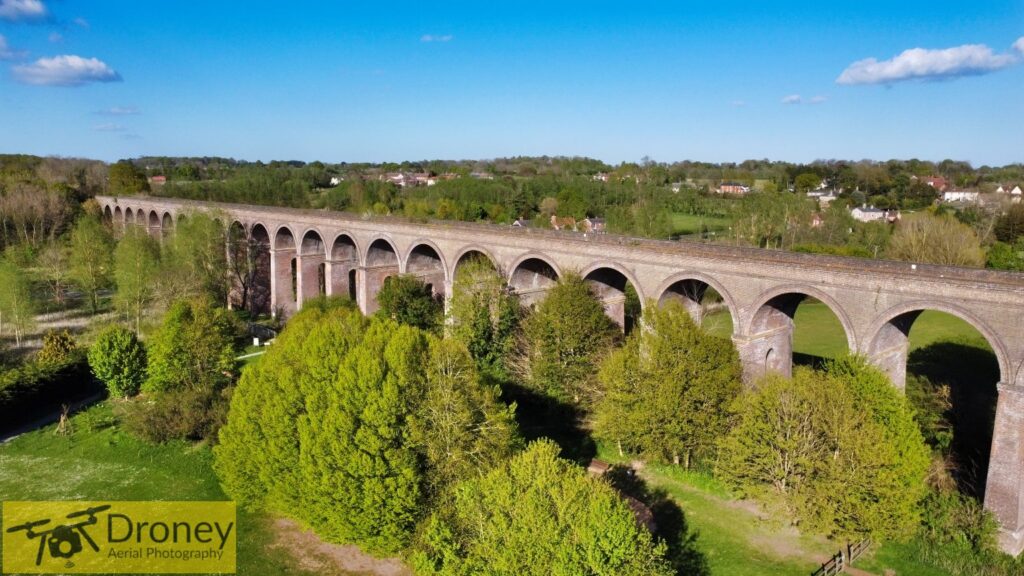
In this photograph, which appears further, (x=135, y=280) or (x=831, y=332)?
(x=831, y=332)

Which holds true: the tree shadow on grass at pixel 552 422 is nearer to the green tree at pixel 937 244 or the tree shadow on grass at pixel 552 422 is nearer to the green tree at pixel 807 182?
the green tree at pixel 937 244

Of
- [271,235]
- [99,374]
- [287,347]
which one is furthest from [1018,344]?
[271,235]

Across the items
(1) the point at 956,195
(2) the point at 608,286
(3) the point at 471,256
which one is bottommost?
(2) the point at 608,286

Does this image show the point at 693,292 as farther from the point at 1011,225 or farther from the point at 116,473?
the point at 1011,225

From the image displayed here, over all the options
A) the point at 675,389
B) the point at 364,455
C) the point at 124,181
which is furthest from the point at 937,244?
the point at 124,181

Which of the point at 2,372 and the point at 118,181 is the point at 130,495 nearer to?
the point at 2,372

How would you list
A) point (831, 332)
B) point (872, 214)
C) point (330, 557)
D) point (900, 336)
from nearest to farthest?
point (330, 557) → point (900, 336) → point (831, 332) → point (872, 214)
